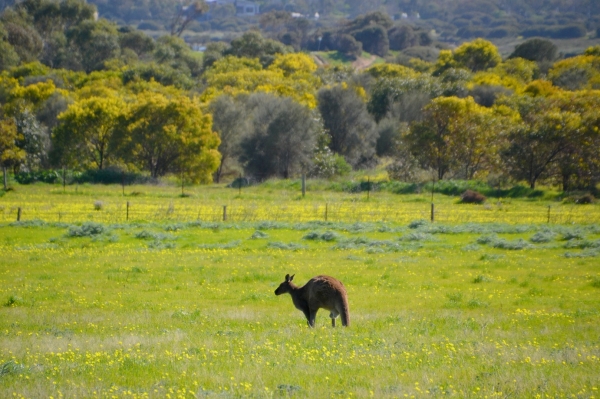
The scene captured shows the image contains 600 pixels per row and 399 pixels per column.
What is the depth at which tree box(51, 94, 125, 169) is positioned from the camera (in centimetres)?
6819

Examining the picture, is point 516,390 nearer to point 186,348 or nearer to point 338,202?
point 186,348

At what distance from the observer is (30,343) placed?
1348 centimetres

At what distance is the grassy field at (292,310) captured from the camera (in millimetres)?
10516

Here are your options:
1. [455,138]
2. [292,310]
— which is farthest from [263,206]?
[292,310]

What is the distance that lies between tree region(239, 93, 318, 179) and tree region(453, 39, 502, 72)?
5744cm

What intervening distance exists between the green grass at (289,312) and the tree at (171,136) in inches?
1178

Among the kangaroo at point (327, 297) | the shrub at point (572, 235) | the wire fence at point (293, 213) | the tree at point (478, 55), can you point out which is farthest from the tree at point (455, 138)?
the tree at point (478, 55)

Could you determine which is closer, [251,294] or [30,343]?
[30,343]

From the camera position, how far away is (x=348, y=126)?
81938 millimetres

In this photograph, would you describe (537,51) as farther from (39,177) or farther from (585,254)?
(585,254)

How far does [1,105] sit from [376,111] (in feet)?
152

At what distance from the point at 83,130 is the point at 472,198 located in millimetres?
37780

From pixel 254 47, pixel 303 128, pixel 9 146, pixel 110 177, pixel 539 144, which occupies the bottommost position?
pixel 110 177

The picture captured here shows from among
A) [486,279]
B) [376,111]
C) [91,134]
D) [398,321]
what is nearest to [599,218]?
[486,279]
